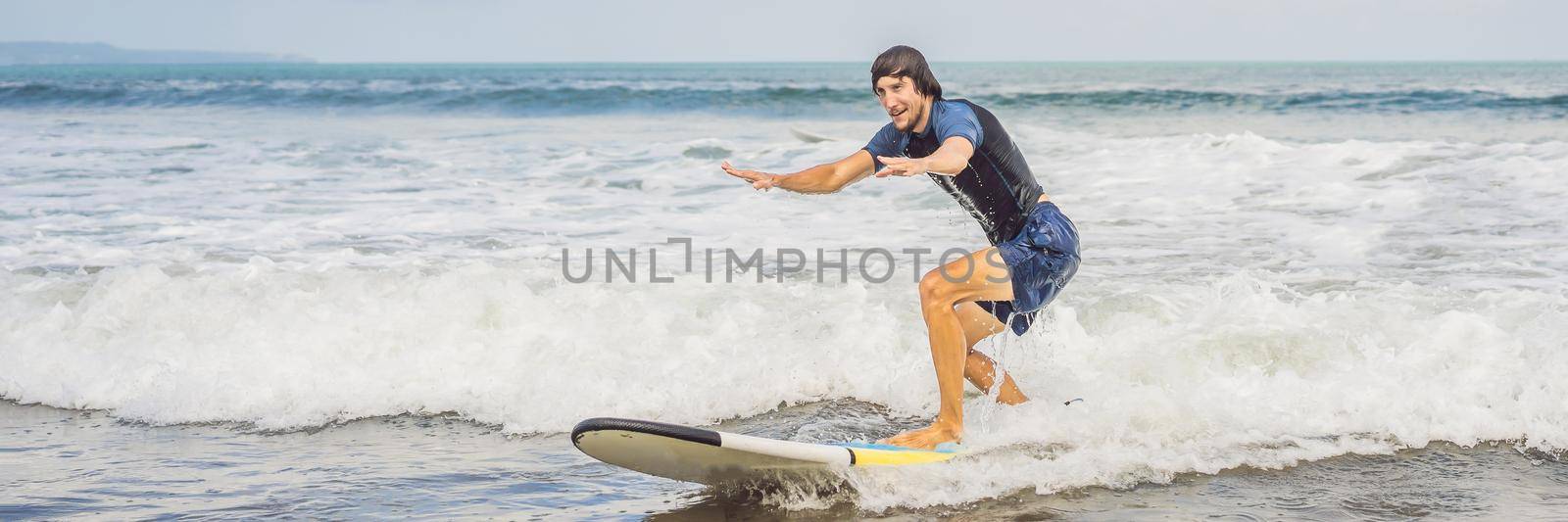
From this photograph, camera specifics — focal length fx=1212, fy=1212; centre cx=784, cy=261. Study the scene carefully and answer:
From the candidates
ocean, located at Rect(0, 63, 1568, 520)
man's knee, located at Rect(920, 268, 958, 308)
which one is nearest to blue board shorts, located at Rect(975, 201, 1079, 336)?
man's knee, located at Rect(920, 268, 958, 308)

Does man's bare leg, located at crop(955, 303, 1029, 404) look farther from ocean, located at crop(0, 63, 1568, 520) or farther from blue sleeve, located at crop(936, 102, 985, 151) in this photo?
blue sleeve, located at crop(936, 102, 985, 151)

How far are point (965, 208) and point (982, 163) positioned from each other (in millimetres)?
362

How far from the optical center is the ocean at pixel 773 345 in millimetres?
4637

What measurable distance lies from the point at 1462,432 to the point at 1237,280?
7.68 ft

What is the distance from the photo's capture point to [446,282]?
7.46 m

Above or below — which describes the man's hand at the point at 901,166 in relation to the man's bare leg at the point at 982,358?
above

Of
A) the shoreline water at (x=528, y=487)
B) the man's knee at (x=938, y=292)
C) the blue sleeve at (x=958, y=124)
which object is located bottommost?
the shoreline water at (x=528, y=487)

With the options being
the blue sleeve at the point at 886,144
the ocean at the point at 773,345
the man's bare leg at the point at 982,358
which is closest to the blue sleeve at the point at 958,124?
the blue sleeve at the point at 886,144

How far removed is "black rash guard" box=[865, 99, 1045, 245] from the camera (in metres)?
4.57

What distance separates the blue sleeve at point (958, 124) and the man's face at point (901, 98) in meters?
0.10

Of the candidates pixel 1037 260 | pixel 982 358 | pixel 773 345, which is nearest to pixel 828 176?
pixel 1037 260

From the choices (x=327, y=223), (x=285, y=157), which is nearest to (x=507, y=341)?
(x=327, y=223)

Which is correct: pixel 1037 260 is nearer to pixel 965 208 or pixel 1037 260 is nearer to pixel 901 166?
pixel 965 208

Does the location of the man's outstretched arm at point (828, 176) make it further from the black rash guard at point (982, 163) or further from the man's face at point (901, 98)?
the man's face at point (901, 98)
